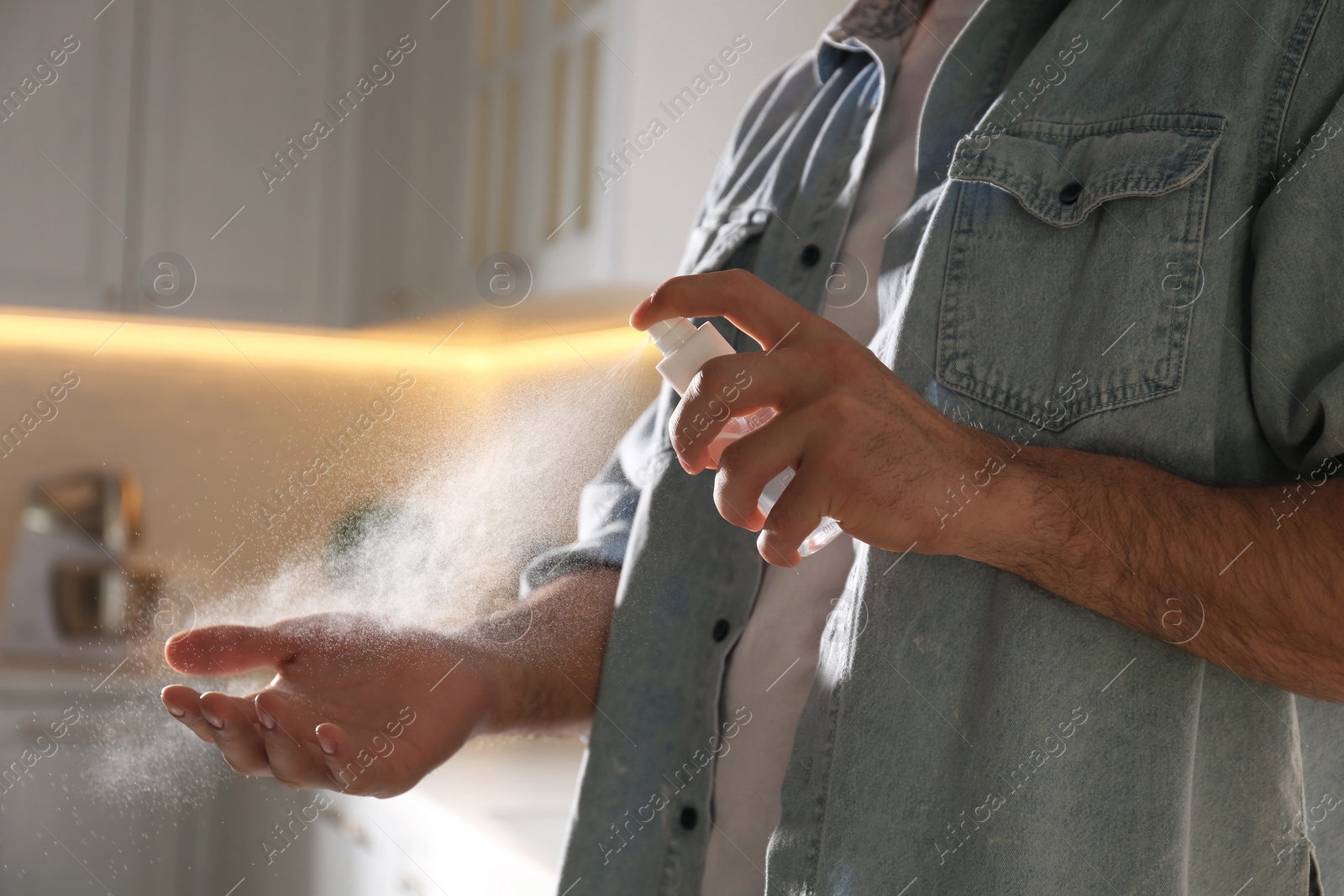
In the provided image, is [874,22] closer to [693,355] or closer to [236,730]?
[693,355]

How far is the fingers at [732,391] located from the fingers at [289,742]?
0.20 m

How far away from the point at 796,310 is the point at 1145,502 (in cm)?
15

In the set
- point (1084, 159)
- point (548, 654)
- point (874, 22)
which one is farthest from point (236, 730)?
point (874, 22)

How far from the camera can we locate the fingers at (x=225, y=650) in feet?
1.22

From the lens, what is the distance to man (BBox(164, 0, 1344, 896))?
1.06 ft

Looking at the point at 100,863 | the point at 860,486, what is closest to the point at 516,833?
the point at 100,863

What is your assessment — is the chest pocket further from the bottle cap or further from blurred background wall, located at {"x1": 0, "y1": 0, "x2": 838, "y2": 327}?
blurred background wall, located at {"x1": 0, "y1": 0, "x2": 838, "y2": 327}

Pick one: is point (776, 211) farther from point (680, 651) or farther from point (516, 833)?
point (516, 833)

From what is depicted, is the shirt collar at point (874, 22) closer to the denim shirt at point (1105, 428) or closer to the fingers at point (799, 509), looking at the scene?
the denim shirt at point (1105, 428)

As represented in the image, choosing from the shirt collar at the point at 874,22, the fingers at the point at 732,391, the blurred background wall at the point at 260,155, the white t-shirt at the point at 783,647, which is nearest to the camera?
the fingers at the point at 732,391

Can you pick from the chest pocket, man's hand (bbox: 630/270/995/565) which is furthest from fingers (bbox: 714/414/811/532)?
the chest pocket

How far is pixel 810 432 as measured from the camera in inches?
11.9

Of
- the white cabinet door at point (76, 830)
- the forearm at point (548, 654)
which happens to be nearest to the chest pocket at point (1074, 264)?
the forearm at point (548, 654)

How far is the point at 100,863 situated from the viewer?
49cm
